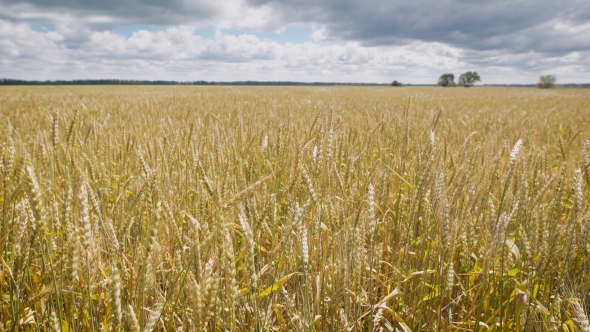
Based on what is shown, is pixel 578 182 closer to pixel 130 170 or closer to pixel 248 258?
pixel 248 258

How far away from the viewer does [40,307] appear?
1.17 m

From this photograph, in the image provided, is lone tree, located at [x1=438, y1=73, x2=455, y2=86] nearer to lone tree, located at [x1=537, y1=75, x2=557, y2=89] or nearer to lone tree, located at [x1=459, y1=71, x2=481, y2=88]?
lone tree, located at [x1=459, y1=71, x2=481, y2=88]

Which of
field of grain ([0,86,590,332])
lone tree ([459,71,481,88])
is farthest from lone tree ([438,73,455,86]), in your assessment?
field of grain ([0,86,590,332])

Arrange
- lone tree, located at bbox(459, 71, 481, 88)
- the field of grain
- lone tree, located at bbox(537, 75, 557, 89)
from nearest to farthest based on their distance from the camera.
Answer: the field of grain
lone tree, located at bbox(537, 75, 557, 89)
lone tree, located at bbox(459, 71, 481, 88)

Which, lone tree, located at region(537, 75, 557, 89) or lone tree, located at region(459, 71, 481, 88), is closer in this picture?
lone tree, located at region(537, 75, 557, 89)

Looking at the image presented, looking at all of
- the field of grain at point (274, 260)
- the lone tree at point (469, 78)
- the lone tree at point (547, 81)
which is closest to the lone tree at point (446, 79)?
the lone tree at point (469, 78)

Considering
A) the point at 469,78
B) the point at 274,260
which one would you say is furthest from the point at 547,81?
the point at 274,260

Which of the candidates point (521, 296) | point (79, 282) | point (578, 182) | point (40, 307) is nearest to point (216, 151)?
point (79, 282)

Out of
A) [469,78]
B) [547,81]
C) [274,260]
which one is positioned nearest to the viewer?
[274,260]

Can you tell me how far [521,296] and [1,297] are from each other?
1.78m

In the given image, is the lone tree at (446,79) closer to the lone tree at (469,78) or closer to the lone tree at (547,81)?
the lone tree at (469,78)

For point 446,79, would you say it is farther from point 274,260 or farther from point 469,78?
point 274,260

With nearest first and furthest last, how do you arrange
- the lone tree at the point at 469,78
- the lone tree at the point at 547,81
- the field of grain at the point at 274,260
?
the field of grain at the point at 274,260 < the lone tree at the point at 547,81 < the lone tree at the point at 469,78

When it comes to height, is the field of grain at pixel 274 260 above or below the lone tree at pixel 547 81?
below
